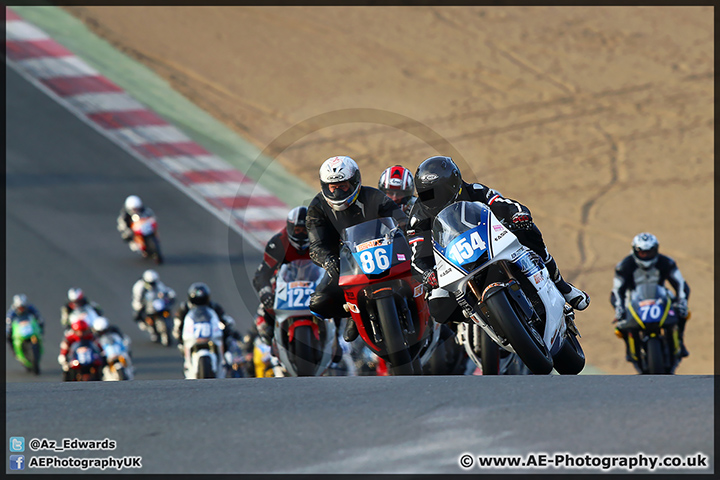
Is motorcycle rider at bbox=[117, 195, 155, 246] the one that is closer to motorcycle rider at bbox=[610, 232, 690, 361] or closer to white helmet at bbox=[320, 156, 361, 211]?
motorcycle rider at bbox=[610, 232, 690, 361]

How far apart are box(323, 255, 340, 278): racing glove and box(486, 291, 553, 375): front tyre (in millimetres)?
1612

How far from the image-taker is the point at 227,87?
2867 centimetres

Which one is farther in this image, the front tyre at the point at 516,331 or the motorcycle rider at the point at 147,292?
the motorcycle rider at the point at 147,292

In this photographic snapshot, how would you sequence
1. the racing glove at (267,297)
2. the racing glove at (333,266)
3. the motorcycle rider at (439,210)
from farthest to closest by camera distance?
the racing glove at (267,297) → the racing glove at (333,266) → the motorcycle rider at (439,210)

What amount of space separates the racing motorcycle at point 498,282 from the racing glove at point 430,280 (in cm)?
12

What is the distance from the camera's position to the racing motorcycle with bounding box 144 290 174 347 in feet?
58.3

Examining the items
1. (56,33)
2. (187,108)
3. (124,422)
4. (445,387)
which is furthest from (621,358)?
(56,33)

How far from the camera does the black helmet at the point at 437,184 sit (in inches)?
303

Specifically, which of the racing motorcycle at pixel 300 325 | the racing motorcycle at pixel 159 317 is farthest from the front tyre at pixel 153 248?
the racing motorcycle at pixel 300 325

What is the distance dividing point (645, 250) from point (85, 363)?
730cm

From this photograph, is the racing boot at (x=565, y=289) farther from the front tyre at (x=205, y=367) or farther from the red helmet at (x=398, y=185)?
the front tyre at (x=205, y=367)

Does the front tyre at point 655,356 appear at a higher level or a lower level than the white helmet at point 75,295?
lower

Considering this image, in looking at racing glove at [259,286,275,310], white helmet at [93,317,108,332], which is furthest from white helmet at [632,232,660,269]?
white helmet at [93,317,108,332]

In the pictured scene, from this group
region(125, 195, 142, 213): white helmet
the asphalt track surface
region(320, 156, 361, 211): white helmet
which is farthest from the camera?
region(125, 195, 142, 213): white helmet
